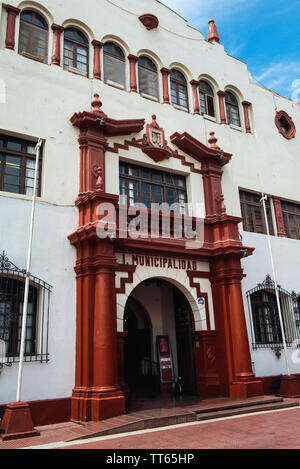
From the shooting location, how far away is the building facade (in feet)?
32.6

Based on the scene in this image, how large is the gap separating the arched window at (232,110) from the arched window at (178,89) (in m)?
2.04

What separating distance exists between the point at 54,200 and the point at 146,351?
6.45 metres

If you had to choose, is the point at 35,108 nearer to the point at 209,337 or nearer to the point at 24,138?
the point at 24,138

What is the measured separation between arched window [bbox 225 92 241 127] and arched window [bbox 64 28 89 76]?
592 cm

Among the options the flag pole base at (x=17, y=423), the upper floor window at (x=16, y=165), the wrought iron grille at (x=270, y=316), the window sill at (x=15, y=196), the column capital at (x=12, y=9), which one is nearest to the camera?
the flag pole base at (x=17, y=423)

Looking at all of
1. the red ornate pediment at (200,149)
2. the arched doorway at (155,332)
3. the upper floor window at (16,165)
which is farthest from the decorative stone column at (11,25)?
the arched doorway at (155,332)

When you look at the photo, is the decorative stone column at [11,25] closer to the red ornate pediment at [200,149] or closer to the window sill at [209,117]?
the red ornate pediment at [200,149]

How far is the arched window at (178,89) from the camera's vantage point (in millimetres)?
14773

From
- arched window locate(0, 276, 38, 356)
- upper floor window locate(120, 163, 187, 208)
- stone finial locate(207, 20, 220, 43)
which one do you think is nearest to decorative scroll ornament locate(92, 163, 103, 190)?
upper floor window locate(120, 163, 187, 208)

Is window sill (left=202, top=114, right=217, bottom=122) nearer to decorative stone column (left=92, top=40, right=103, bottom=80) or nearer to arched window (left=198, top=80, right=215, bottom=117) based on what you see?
arched window (left=198, top=80, right=215, bottom=117)

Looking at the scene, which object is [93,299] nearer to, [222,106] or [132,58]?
[132,58]

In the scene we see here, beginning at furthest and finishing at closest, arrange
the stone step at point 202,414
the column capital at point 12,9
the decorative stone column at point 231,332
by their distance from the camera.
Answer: the decorative stone column at point 231,332
the column capital at point 12,9
the stone step at point 202,414

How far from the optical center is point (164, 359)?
45.3ft

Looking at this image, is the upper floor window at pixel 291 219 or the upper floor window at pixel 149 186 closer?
the upper floor window at pixel 149 186
